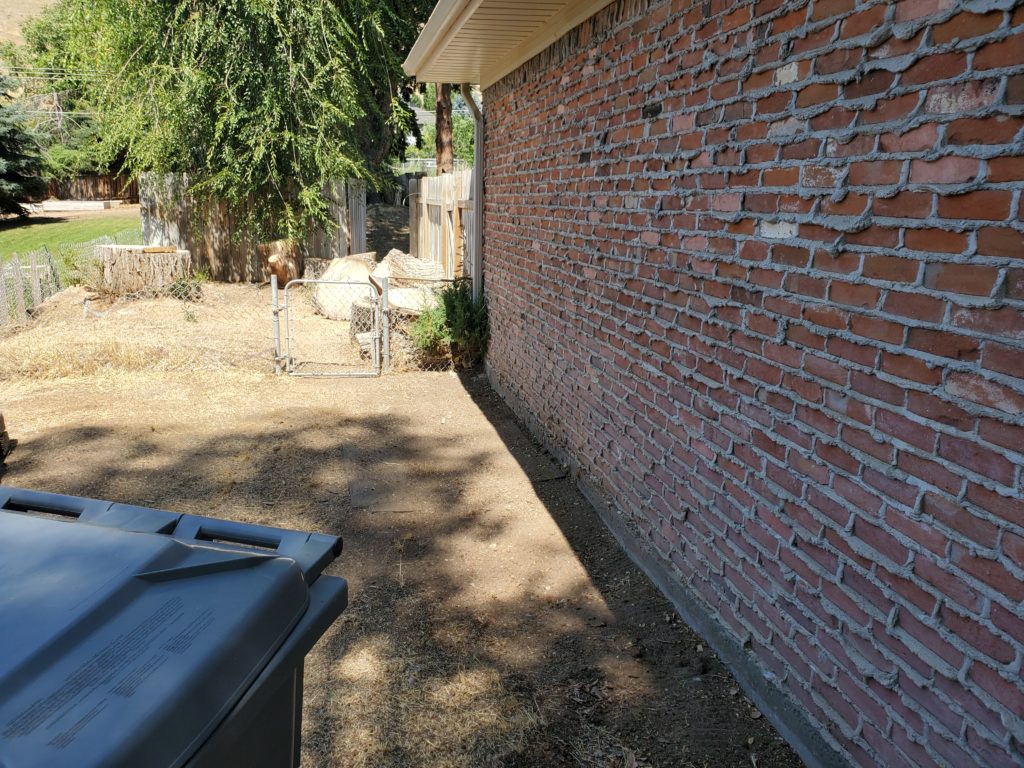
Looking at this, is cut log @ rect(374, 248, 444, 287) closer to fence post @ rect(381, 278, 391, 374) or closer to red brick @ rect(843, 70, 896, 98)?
fence post @ rect(381, 278, 391, 374)

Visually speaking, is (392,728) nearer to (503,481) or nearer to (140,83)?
(503,481)

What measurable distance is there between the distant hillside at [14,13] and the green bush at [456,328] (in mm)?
107372

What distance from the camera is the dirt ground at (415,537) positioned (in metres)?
2.79

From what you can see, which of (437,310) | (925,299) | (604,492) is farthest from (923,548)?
(437,310)

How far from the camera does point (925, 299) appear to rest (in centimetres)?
199

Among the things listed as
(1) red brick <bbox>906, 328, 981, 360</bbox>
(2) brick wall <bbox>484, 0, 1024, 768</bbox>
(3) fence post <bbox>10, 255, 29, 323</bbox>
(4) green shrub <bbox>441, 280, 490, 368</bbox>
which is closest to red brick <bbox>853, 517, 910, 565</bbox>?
(2) brick wall <bbox>484, 0, 1024, 768</bbox>

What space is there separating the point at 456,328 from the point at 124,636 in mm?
7013

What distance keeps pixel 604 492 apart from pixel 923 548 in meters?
2.68

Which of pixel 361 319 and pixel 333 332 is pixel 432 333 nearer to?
pixel 361 319

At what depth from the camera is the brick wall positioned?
1810mm

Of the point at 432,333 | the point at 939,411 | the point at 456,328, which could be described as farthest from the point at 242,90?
the point at 939,411

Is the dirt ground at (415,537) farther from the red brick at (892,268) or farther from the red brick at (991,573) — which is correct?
the red brick at (892,268)

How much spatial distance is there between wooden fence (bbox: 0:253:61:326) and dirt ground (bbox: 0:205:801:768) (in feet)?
3.47

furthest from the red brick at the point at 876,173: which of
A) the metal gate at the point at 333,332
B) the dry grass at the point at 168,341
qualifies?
the dry grass at the point at 168,341
